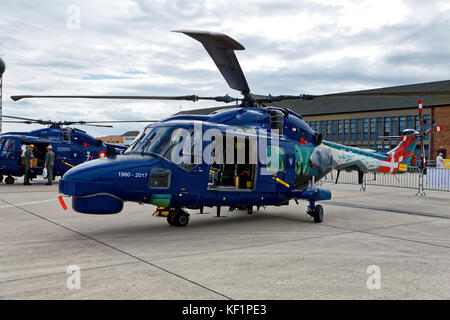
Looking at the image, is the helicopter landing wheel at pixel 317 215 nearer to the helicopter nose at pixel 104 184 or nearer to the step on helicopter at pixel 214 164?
the step on helicopter at pixel 214 164

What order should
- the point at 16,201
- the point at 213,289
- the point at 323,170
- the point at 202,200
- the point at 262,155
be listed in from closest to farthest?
the point at 213,289 → the point at 202,200 → the point at 262,155 → the point at 323,170 → the point at 16,201

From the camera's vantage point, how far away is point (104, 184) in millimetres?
7332

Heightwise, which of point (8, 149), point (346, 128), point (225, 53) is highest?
point (346, 128)

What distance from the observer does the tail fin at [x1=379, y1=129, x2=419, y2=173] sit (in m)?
17.0

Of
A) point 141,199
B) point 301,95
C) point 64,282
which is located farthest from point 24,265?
point 301,95

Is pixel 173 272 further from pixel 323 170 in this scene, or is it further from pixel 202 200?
pixel 323 170

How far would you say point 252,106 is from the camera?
414 inches

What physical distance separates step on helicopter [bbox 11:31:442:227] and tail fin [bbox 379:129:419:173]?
5939 millimetres

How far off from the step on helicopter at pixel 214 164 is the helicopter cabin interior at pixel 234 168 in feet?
0.07

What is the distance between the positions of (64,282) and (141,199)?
3.02 meters

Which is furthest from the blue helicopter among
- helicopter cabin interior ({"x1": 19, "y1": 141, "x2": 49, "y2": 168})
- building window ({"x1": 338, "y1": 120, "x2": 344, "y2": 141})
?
building window ({"x1": 338, "y1": 120, "x2": 344, "y2": 141})

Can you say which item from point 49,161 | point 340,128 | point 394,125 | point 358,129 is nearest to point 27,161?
point 49,161

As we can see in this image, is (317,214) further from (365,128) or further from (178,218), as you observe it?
(365,128)

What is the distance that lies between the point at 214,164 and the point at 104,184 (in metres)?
3.12
